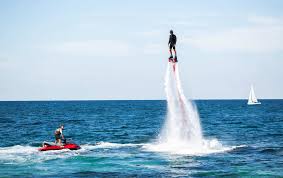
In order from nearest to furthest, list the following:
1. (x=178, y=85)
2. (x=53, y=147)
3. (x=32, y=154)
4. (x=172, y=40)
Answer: (x=172, y=40), (x=178, y=85), (x=32, y=154), (x=53, y=147)

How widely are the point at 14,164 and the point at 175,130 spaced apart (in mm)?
16498

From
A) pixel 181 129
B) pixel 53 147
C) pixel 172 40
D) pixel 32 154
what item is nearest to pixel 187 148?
pixel 181 129


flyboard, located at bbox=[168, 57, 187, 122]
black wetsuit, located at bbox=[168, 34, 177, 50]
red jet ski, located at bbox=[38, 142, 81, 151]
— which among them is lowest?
red jet ski, located at bbox=[38, 142, 81, 151]

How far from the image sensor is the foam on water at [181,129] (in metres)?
41.6

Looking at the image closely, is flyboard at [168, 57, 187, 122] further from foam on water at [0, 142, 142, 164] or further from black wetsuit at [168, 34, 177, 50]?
foam on water at [0, 142, 142, 164]

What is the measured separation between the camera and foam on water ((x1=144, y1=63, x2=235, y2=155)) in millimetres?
41594

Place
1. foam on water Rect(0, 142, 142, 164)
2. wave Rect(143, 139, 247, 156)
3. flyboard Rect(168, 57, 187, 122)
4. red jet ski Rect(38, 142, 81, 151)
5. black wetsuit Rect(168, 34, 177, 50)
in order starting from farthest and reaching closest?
1. red jet ski Rect(38, 142, 81, 151)
2. wave Rect(143, 139, 247, 156)
3. foam on water Rect(0, 142, 142, 164)
4. flyboard Rect(168, 57, 187, 122)
5. black wetsuit Rect(168, 34, 177, 50)

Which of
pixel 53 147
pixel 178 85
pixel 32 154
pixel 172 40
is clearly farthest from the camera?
pixel 53 147

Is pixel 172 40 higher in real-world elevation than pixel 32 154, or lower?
higher

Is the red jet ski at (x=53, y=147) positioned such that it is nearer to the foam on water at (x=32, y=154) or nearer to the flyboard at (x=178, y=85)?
the foam on water at (x=32, y=154)

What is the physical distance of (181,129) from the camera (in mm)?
45625

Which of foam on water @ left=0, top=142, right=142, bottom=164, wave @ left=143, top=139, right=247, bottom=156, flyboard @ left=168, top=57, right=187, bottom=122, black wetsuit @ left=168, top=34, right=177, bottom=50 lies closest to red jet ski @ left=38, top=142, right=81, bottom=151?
foam on water @ left=0, top=142, right=142, bottom=164

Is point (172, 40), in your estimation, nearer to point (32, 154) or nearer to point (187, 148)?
point (187, 148)

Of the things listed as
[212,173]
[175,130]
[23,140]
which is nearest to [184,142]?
[175,130]
